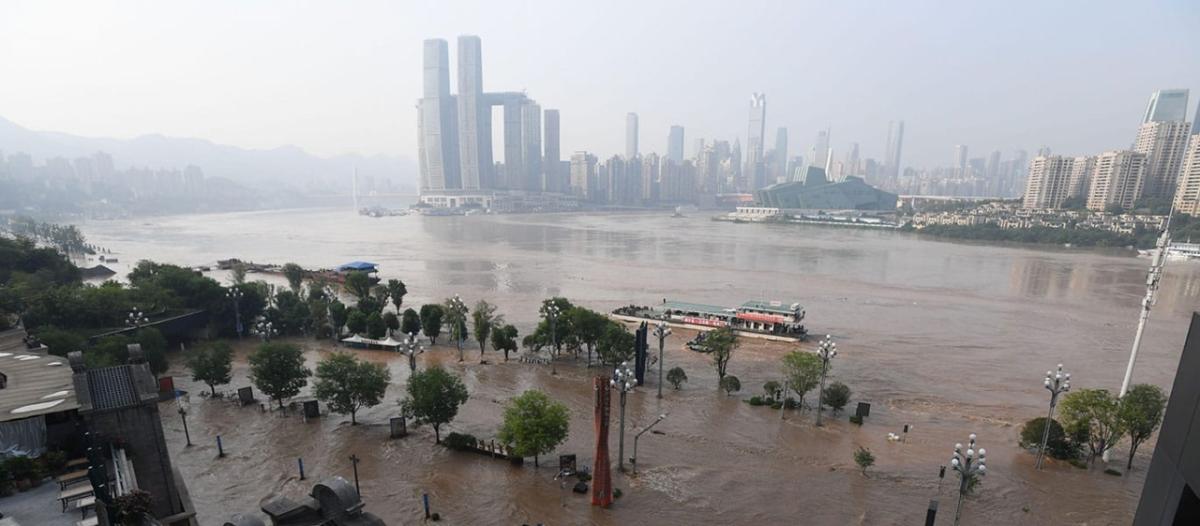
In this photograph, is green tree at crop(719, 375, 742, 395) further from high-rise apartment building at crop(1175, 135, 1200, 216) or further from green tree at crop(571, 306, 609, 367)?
high-rise apartment building at crop(1175, 135, 1200, 216)

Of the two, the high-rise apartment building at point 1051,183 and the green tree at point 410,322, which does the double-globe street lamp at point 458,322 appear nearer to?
the green tree at point 410,322

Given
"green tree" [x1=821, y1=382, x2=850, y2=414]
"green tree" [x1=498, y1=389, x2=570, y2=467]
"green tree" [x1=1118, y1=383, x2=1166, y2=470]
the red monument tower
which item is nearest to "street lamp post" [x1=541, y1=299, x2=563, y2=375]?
"green tree" [x1=498, y1=389, x2=570, y2=467]

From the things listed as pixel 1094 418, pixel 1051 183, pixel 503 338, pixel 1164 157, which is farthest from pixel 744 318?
pixel 1051 183

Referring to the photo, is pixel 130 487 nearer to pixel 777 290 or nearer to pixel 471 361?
pixel 471 361

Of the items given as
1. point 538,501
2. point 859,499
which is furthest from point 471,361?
point 859,499

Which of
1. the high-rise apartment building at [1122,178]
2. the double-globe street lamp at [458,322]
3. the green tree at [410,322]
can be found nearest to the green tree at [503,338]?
the double-globe street lamp at [458,322]

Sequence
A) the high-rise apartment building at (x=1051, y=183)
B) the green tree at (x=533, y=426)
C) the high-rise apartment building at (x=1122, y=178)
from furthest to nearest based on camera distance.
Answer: the high-rise apartment building at (x=1051, y=183), the high-rise apartment building at (x=1122, y=178), the green tree at (x=533, y=426)
